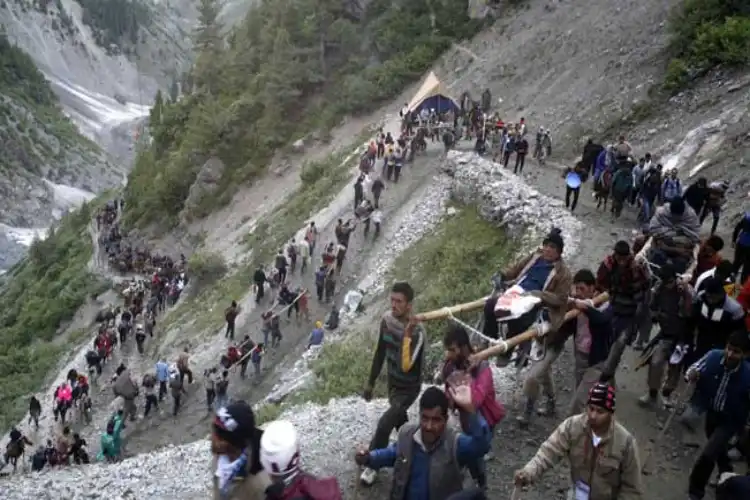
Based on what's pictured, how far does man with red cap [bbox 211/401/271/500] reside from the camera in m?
4.67

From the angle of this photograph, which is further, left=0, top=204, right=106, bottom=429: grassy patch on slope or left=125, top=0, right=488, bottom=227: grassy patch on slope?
left=125, top=0, right=488, bottom=227: grassy patch on slope

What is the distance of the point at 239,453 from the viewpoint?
15.5 feet

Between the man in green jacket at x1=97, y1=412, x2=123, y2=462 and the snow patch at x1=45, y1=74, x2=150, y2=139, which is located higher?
the man in green jacket at x1=97, y1=412, x2=123, y2=462

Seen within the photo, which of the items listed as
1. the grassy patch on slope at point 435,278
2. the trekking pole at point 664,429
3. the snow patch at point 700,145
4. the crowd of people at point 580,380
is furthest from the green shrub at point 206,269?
the trekking pole at point 664,429

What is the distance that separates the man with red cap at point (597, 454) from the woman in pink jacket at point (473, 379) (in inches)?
22.3

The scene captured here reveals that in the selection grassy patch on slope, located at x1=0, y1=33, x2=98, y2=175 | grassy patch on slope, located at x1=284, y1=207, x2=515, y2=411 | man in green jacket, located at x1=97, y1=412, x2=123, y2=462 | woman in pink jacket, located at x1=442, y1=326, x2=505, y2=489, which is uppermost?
woman in pink jacket, located at x1=442, y1=326, x2=505, y2=489

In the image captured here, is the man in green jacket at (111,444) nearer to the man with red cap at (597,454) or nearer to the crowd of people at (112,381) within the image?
the crowd of people at (112,381)

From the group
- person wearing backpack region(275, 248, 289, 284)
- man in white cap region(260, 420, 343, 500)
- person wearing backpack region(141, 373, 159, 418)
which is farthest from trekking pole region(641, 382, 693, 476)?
person wearing backpack region(275, 248, 289, 284)

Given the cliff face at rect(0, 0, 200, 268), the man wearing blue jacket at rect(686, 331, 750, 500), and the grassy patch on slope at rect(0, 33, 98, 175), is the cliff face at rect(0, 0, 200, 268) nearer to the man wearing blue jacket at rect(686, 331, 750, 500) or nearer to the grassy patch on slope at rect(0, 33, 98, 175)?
the grassy patch on slope at rect(0, 33, 98, 175)

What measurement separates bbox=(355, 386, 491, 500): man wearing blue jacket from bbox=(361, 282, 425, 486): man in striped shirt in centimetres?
143

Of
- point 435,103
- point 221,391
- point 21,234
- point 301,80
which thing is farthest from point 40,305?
point 21,234

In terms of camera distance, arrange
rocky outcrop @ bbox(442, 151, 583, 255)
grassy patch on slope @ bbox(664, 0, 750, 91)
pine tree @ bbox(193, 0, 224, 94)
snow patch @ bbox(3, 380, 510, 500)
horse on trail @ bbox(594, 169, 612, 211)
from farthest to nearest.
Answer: pine tree @ bbox(193, 0, 224, 94)
grassy patch on slope @ bbox(664, 0, 750, 91)
horse on trail @ bbox(594, 169, 612, 211)
rocky outcrop @ bbox(442, 151, 583, 255)
snow patch @ bbox(3, 380, 510, 500)

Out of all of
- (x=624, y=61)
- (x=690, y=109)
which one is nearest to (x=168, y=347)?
(x=690, y=109)

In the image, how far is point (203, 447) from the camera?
1280 centimetres
